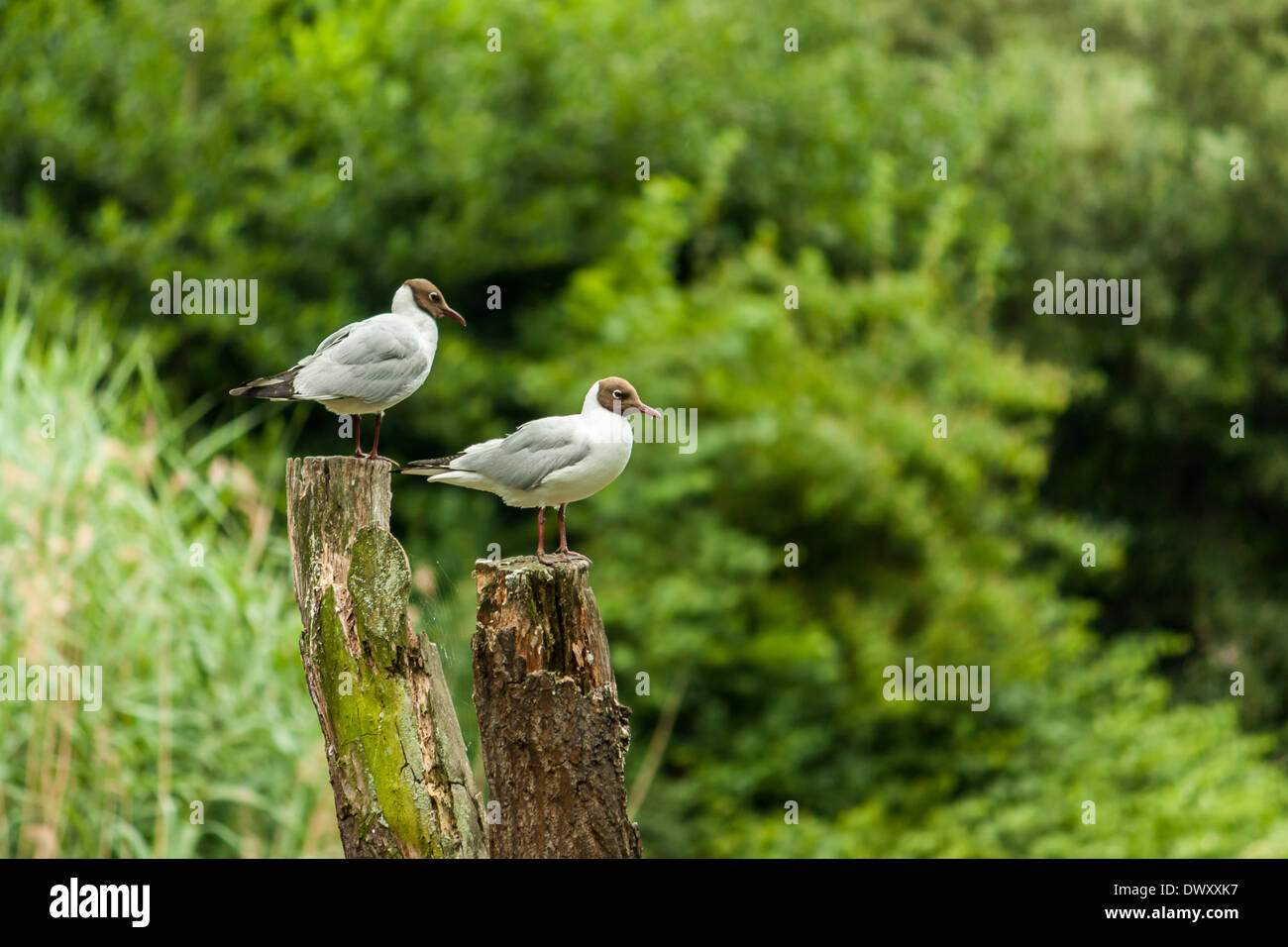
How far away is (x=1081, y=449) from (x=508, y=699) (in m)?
16.1

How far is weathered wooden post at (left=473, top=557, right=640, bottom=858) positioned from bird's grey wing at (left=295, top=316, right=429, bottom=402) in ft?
1.98

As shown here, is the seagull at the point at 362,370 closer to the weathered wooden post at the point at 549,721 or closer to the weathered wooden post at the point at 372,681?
the weathered wooden post at the point at 372,681

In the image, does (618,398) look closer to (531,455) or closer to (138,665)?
(531,455)

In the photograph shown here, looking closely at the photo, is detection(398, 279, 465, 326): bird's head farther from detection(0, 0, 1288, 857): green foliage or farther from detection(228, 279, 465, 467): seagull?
detection(0, 0, 1288, 857): green foliage

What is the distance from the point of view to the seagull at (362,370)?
11.4 feet

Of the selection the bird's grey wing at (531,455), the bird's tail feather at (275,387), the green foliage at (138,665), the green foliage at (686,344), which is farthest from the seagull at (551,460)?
the green foliage at (686,344)

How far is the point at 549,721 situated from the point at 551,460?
0.72 meters

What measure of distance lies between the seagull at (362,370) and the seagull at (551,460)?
0.83 ft

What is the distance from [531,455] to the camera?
370cm

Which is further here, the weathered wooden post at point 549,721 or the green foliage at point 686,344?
the green foliage at point 686,344

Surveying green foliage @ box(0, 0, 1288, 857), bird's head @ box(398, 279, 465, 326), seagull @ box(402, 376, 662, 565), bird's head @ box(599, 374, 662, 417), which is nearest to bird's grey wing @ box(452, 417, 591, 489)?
seagull @ box(402, 376, 662, 565)

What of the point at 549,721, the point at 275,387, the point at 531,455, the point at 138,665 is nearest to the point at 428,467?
the point at 531,455

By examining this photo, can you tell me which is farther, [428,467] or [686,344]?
[686,344]
